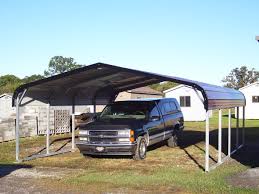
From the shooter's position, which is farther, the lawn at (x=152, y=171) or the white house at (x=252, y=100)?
the white house at (x=252, y=100)

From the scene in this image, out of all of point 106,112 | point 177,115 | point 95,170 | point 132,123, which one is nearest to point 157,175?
point 95,170

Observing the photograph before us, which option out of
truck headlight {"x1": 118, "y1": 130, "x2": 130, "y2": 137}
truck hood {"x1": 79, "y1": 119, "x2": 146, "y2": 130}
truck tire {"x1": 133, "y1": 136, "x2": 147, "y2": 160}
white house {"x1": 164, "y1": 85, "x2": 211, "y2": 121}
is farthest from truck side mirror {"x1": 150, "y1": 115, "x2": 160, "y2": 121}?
white house {"x1": 164, "y1": 85, "x2": 211, "y2": 121}

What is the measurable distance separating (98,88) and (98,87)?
7.6 inches

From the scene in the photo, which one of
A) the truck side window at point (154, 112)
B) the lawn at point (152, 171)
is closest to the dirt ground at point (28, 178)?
the lawn at point (152, 171)

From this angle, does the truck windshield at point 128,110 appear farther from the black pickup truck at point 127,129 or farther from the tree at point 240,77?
the tree at point 240,77

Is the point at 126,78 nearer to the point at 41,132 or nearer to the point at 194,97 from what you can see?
the point at 41,132

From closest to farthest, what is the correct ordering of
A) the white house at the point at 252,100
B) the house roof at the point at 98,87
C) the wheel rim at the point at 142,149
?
the house roof at the point at 98,87
the wheel rim at the point at 142,149
the white house at the point at 252,100

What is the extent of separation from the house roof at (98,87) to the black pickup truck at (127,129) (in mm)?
1129

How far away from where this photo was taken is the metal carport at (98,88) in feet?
39.9

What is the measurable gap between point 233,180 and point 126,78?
23.0ft

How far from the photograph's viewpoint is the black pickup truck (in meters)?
12.7

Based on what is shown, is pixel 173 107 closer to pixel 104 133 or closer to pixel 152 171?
pixel 104 133

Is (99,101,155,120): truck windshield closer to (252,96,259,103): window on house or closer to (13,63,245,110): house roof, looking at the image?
(13,63,245,110): house roof

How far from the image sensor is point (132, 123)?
42.9 feet
